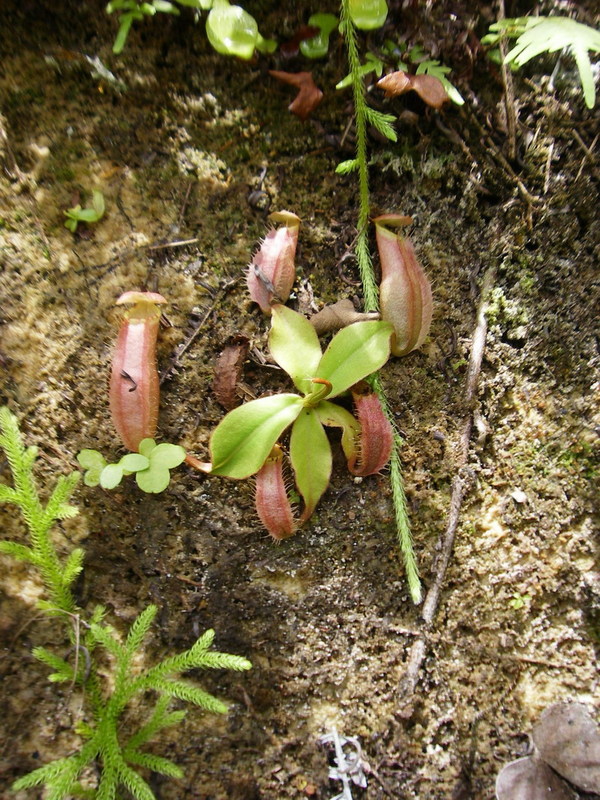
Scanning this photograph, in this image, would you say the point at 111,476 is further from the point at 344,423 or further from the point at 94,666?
the point at 344,423

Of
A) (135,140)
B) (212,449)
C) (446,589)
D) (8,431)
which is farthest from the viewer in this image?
(135,140)

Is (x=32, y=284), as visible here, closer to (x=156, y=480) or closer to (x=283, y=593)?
(x=156, y=480)

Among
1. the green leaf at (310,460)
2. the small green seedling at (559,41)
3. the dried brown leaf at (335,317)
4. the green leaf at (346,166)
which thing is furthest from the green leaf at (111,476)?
the small green seedling at (559,41)

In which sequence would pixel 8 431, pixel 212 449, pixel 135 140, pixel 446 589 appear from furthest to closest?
1. pixel 135 140
2. pixel 446 589
3. pixel 212 449
4. pixel 8 431

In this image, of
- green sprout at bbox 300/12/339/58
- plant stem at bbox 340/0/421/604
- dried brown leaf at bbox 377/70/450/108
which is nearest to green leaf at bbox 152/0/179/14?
green sprout at bbox 300/12/339/58

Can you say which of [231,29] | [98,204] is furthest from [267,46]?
[98,204]

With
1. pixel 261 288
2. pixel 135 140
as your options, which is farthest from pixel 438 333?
pixel 135 140
